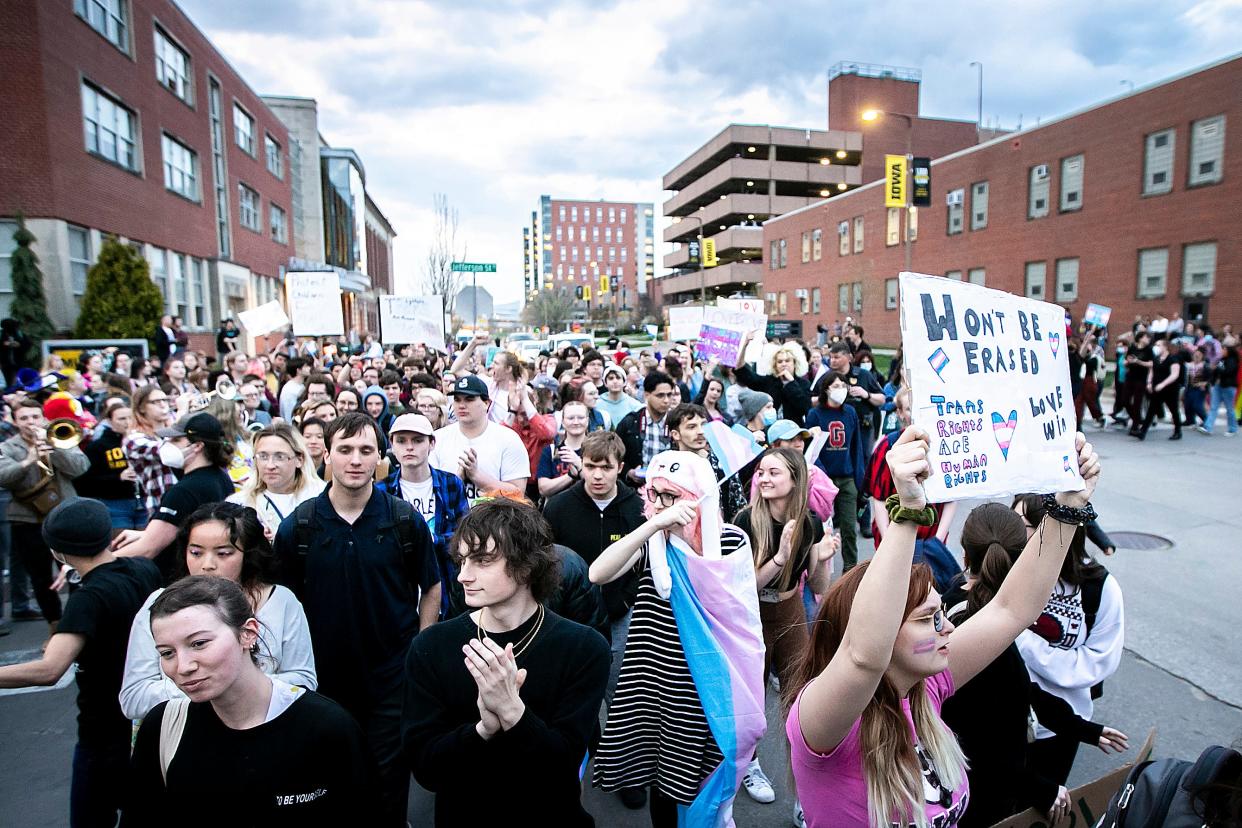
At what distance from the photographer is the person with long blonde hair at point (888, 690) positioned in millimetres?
1849

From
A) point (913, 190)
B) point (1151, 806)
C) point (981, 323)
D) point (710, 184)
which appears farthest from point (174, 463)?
point (710, 184)

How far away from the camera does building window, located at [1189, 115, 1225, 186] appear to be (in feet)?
77.5

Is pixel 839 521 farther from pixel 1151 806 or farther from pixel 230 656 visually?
pixel 230 656

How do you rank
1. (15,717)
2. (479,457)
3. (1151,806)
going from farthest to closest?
1. (479,457)
2. (15,717)
3. (1151,806)

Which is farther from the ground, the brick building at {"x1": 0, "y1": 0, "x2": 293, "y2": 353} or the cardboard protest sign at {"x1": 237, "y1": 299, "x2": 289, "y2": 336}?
the brick building at {"x1": 0, "y1": 0, "x2": 293, "y2": 353}

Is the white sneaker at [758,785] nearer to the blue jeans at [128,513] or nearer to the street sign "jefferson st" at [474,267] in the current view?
the blue jeans at [128,513]

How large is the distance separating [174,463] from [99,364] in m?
8.82

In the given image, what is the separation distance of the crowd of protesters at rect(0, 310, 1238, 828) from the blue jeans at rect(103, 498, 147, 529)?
0.07 ft

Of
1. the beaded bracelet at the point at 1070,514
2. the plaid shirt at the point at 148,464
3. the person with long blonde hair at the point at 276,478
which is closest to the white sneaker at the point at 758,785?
the beaded bracelet at the point at 1070,514

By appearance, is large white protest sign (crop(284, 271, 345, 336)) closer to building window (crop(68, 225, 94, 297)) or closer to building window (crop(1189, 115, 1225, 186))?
building window (crop(68, 225, 94, 297))

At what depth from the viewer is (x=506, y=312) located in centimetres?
7738

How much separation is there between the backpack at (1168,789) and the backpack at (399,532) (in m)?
2.87

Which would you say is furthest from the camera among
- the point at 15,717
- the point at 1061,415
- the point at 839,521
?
the point at 839,521

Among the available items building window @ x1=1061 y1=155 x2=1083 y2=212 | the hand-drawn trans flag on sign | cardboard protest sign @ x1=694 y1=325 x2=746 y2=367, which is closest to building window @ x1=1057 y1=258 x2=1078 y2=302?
building window @ x1=1061 y1=155 x2=1083 y2=212
